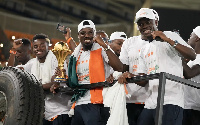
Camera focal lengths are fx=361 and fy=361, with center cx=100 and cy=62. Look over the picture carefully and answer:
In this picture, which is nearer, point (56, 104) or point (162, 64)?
point (162, 64)

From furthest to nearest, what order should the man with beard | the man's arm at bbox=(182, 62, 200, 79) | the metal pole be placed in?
1. the man with beard
2. the man's arm at bbox=(182, 62, 200, 79)
3. the metal pole

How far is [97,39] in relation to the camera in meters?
3.29

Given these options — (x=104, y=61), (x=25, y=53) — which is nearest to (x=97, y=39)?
(x=104, y=61)

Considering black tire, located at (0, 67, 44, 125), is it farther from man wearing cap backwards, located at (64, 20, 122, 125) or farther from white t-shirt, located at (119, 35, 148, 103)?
white t-shirt, located at (119, 35, 148, 103)

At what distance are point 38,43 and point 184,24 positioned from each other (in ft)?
28.3

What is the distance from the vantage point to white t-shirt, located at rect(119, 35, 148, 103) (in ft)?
10.6

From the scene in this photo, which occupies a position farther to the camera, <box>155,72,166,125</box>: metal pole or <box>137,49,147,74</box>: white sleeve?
<box>137,49,147,74</box>: white sleeve

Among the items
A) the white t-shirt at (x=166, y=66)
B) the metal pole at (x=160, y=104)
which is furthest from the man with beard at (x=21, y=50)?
the metal pole at (x=160, y=104)

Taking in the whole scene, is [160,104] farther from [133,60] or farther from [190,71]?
[133,60]

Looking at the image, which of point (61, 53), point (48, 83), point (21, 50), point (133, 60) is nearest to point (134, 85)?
point (133, 60)

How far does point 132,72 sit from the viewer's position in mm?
3361

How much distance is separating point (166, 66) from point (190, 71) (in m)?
0.31

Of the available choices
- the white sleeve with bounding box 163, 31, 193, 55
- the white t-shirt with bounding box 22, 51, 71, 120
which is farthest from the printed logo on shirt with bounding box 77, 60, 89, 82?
the white sleeve with bounding box 163, 31, 193, 55

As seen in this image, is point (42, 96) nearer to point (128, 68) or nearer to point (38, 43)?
point (128, 68)
